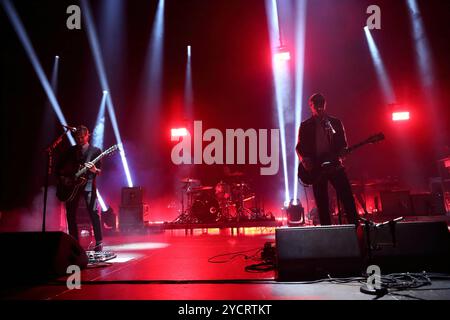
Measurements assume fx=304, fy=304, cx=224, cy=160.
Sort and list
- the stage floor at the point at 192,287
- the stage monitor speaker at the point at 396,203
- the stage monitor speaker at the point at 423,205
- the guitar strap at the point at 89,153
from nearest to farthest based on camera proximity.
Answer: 1. the stage floor at the point at 192,287
2. the guitar strap at the point at 89,153
3. the stage monitor speaker at the point at 396,203
4. the stage monitor speaker at the point at 423,205

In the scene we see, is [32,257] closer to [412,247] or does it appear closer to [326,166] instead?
[326,166]

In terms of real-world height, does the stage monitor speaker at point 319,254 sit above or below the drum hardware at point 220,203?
below

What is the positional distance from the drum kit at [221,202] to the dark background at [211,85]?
0.96 m

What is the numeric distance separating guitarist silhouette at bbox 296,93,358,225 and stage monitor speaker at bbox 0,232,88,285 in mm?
2639

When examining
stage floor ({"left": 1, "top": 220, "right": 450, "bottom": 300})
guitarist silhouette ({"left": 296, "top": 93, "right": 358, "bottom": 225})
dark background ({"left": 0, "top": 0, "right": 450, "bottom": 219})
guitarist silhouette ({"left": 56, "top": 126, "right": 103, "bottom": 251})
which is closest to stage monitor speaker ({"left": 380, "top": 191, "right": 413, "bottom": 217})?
dark background ({"left": 0, "top": 0, "right": 450, "bottom": 219})

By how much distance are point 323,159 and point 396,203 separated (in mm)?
5722

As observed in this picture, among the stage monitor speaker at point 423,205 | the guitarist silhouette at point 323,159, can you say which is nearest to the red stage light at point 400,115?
the stage monitor speaker at point 423,205

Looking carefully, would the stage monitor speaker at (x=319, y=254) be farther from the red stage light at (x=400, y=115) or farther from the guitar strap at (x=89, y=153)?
the red stage light at (x=400, y=115)

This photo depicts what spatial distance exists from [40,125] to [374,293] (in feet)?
34.6

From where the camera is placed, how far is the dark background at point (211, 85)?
876 cm

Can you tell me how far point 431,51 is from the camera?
29.3 feet
